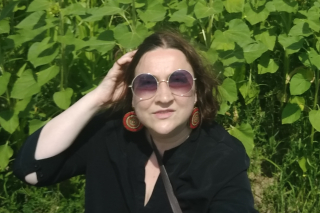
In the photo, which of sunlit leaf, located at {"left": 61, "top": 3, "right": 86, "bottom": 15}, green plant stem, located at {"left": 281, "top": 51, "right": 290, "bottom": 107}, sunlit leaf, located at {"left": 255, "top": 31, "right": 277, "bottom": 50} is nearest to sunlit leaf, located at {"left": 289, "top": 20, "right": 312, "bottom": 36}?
sunlit leaf, located at {"left": 255, "top": 31, "right": 277, "bottom": 50}

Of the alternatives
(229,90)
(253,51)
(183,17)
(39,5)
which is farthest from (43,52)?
(253,51)

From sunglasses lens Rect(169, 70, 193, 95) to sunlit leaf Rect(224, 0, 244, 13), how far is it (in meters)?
1.19

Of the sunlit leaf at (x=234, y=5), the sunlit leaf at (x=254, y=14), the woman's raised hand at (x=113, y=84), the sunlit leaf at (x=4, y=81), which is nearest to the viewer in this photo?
the woman's raised hand at (x=113, y=84)

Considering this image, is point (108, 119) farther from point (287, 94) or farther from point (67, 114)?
point (287, 94)

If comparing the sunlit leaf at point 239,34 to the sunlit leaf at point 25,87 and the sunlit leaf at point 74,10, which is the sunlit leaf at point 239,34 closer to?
the sunlit leaf at point 74,10

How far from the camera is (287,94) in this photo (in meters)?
3.44

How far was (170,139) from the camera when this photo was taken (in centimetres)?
196

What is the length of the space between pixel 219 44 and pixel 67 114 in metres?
1.11

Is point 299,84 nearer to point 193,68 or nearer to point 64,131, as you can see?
point 193,68

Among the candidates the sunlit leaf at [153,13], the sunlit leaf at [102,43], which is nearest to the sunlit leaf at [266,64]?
the sunlit leaf at [153,13]

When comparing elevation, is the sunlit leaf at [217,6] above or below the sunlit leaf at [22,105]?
above

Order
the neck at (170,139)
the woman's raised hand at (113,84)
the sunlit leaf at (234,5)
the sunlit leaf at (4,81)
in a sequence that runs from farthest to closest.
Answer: the sunlit leaf at (234,5)
the sunlit leaf at (4,81)
the woman's raised hand at (113,84)
the neck at (170,139)

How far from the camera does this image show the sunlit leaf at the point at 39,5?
2785 millimetres

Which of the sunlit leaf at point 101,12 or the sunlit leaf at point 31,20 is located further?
the sunlit leaf at point 31,20
